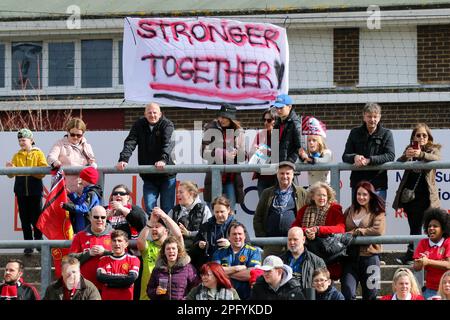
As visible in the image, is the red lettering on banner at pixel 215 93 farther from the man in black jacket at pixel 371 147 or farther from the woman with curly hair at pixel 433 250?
the woman with curly hair at pixel 433 250

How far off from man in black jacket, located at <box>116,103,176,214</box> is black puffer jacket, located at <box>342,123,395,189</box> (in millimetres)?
1792

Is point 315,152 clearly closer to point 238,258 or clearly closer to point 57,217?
point 238,258

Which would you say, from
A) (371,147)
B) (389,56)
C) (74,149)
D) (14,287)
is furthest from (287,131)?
(389,56)

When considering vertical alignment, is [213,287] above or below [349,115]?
below

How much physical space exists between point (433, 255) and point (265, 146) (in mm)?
2468

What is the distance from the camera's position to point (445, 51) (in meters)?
23.1

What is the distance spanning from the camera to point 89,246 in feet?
41.7

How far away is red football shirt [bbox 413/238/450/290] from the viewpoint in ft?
38.9

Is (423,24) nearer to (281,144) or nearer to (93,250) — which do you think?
(281,144)
